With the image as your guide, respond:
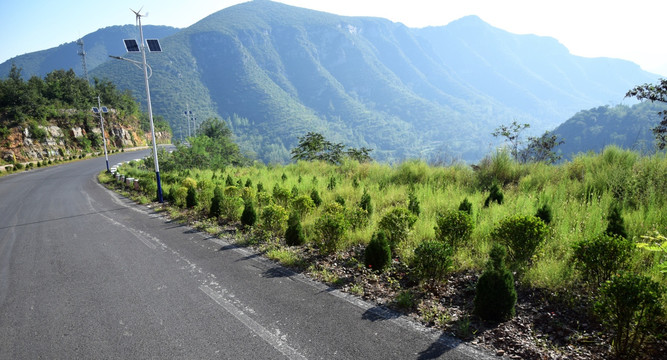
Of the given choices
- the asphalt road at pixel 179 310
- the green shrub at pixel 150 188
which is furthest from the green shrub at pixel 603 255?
the green shrub at pixel 150 188

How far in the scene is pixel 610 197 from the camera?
23.3 ft

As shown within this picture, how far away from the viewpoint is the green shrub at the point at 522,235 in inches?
199

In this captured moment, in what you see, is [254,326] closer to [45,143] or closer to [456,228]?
[456,228]

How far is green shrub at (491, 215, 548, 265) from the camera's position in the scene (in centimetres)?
505

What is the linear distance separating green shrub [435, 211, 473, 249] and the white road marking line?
346cm

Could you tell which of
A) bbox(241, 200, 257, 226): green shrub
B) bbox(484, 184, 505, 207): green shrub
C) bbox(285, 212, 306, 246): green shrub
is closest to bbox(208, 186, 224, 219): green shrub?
bbox(241, 200, 257, 226): green shrub

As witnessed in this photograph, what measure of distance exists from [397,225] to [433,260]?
5.79ft

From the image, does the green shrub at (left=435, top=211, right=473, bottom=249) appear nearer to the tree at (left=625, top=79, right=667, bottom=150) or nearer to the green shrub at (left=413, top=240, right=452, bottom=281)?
the green shrub at (left=413, top=240, right=452, bottom=281)

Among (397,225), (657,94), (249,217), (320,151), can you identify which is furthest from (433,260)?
(320,151)

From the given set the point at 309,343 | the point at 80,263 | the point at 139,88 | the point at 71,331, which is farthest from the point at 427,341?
the point at 139,88

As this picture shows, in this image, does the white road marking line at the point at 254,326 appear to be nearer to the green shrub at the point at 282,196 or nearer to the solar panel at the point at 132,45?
the green shrub at the point at 282,196

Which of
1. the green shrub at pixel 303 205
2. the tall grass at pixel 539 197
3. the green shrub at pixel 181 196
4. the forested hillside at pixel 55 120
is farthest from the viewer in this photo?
the forested hillside at pixel 55 120

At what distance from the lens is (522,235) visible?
5117mm

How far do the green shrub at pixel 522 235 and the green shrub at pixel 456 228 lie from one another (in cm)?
59
